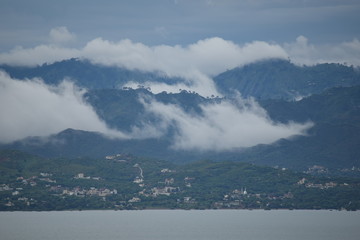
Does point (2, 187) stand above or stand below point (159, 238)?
above

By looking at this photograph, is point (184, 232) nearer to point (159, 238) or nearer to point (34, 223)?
point (159, 238)

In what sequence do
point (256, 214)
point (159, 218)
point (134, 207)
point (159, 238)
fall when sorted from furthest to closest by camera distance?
point (134, 207) → point (256, 214) → point (159, 218) → point (159, 238)

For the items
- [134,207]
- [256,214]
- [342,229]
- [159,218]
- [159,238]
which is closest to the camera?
[159,238]

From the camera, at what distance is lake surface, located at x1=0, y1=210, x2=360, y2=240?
437 ft

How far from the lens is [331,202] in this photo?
647 feet

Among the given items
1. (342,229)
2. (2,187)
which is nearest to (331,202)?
(342,229)

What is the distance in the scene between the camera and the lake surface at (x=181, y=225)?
133250 mm

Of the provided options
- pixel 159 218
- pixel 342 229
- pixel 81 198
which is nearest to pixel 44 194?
pixel 81 198

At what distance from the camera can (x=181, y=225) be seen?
500 ft

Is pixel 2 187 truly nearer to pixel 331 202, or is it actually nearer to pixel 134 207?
pixel 134 207

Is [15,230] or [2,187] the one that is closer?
[15,230]

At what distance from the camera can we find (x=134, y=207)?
196m

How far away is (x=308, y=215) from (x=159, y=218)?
2889 centimetres

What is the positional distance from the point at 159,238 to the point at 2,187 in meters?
77.2
